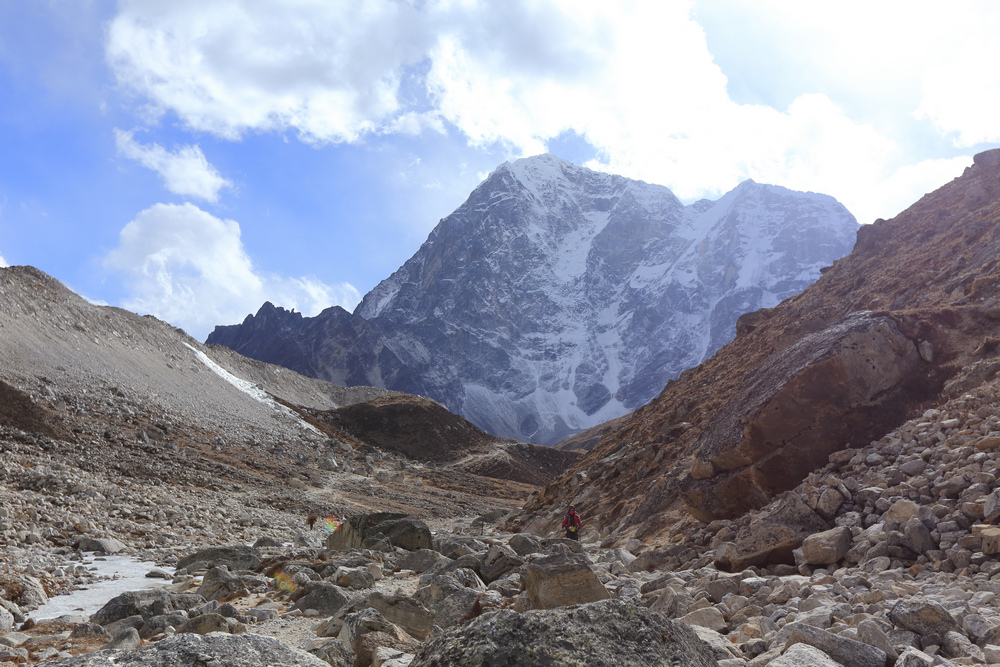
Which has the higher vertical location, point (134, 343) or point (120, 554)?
point (134, 343)

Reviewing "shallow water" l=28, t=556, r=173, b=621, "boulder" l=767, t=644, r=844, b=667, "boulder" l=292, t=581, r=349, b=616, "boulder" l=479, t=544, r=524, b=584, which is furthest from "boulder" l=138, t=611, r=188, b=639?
"boulder" l=767, t=644, r=844, b=667

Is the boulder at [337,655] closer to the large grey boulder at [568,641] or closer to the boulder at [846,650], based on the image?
the large grey boulder at [568,641]

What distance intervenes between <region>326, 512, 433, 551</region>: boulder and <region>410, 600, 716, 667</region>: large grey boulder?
12.2 meters

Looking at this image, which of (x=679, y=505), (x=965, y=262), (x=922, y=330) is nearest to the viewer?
(x=922, y=330)

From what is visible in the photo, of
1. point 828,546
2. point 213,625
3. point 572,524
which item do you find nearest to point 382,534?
point 572,524

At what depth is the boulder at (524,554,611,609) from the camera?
5.98 metres

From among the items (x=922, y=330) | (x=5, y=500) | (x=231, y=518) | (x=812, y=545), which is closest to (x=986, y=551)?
(x=812, y=545)

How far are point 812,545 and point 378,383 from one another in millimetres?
175158

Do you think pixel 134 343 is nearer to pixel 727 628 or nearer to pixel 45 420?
pixel 45 420

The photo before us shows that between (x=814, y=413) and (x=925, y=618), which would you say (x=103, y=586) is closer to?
(x=925, y=618)

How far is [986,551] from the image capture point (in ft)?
19.1

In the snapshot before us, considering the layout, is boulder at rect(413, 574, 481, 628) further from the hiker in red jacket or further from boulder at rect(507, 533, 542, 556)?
the hiker in red jacket

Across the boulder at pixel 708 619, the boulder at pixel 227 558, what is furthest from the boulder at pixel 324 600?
the boulder at pixel 227 558

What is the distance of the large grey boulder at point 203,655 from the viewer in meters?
2.88
